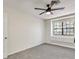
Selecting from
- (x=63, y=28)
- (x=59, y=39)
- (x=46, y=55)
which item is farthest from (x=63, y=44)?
(x=46, y=55)

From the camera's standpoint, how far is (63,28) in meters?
5.97

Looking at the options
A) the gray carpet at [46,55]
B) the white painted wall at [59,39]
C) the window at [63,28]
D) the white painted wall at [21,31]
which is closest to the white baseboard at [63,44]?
the white painted wall at [59,39]

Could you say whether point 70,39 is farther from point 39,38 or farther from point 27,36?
point 27,36

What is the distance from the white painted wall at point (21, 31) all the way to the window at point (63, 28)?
1521 mm

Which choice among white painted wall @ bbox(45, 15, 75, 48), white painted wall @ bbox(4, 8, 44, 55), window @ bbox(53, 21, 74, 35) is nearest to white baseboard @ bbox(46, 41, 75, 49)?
white painted wall @ bbox(45, 15, 75, 48)

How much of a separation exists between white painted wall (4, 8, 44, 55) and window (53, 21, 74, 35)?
152cm

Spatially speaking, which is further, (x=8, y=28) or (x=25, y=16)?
(x=25, y=16)

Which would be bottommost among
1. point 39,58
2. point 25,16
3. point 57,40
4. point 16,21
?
point 39,58

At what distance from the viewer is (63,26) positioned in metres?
5.96

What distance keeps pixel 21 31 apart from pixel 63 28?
340cm

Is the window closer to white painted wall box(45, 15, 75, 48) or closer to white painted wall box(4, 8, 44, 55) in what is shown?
white painted wall box(45, 15, 75, 48)

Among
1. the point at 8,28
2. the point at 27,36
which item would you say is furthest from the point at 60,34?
the point at 8,28

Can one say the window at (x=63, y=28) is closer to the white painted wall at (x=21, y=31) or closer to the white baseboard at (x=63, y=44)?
the white baseboard at (x=63, y=44)

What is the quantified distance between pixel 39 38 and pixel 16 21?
2808 millimetres
